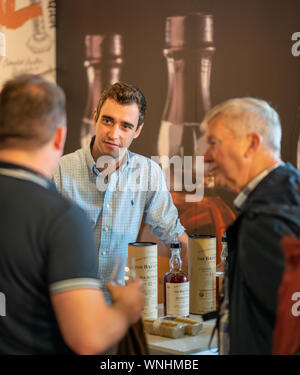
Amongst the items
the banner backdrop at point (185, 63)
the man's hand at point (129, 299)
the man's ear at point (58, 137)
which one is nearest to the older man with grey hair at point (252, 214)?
the man's hand at point (129, 299)

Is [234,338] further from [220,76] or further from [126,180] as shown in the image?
[220,76]

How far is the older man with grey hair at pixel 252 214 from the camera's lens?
1.31 m

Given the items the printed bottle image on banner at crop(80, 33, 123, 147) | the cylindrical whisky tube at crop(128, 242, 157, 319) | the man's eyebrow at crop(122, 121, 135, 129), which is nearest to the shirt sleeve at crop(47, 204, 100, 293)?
the cylindrical whisky tube at crop(128, 242, 157, 319)

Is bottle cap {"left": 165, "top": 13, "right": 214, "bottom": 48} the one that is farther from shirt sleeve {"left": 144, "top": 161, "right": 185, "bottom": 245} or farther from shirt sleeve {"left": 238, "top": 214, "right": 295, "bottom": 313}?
shirt sleeve {"left": 238, "top": 214, "right": 295, "bottom": 313}

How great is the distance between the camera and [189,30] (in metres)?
3.35

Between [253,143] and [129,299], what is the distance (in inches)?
23.5

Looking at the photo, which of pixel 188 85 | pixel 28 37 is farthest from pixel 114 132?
pixel 28 37

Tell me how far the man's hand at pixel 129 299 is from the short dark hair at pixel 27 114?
0.42 metres

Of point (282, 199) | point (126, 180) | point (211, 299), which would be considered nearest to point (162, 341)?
point (211, 299)

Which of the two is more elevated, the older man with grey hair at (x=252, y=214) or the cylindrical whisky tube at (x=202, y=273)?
the older man with grey hair at (x=252, y=214)

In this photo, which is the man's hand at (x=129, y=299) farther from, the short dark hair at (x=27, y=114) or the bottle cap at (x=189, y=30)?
the bottle cap at (x=189, y=30)

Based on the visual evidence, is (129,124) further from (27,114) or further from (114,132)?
(27,114)

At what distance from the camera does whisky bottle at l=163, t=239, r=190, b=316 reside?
1901 mm

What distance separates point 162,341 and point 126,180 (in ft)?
3.66
